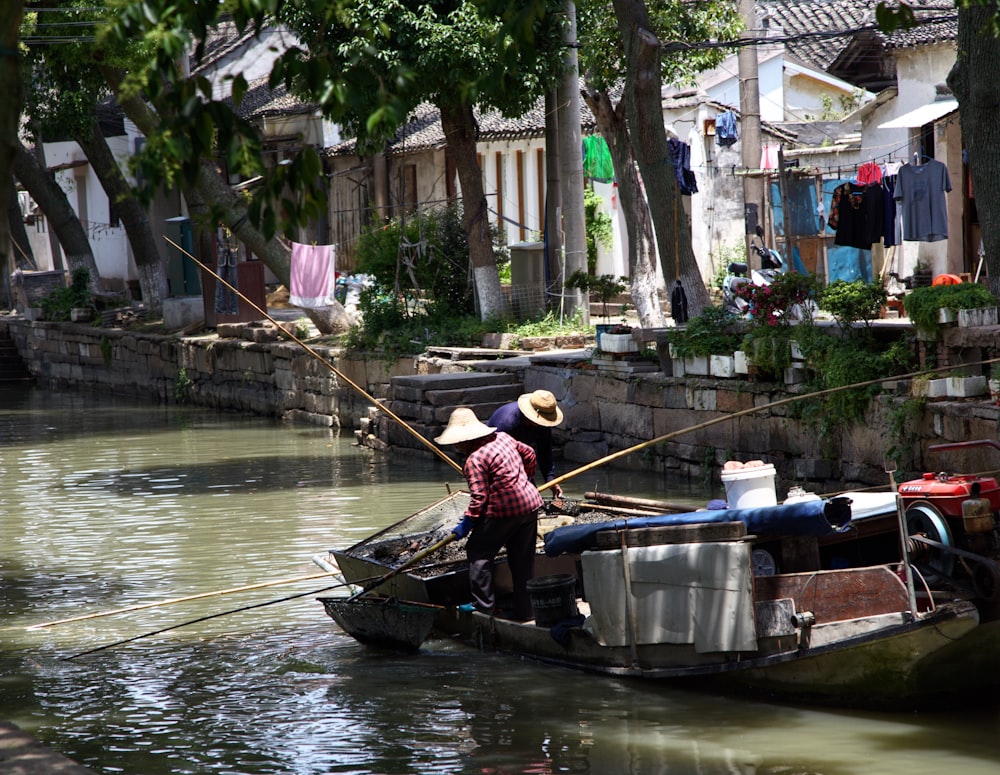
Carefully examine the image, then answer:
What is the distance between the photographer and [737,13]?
19.2m

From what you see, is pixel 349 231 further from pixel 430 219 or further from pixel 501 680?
pixel 501 680

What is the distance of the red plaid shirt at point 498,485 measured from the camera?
7766mm

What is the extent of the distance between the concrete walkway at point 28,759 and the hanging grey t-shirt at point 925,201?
536 inches

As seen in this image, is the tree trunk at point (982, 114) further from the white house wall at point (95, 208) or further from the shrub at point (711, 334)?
the white house wall at point (95, 208)

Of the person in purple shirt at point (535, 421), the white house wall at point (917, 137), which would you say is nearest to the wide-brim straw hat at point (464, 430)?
the person in purple shirt at point (535, 421)

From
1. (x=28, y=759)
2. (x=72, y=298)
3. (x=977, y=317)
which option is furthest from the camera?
(x=72, y=298)

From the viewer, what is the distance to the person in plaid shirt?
25.5ft

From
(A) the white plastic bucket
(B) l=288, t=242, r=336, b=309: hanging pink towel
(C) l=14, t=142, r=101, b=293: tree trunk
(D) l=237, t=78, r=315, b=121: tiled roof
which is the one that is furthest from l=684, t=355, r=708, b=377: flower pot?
(C) l=14, t=142, r=101, b=293: tree trunk

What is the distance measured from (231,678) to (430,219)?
12417 millimetres

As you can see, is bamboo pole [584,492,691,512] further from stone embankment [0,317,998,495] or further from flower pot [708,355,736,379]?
flower pot [708,355,736,379]

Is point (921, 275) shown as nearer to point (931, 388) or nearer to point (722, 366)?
point (722, 366)

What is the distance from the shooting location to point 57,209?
94.0 feet

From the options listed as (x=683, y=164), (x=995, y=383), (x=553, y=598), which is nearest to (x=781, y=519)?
(x=553, y=598)

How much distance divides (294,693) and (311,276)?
13453 mm
